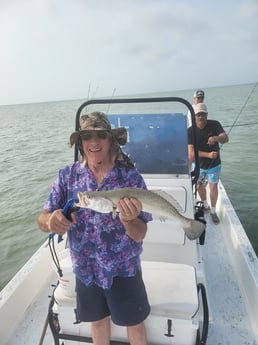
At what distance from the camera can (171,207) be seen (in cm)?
205

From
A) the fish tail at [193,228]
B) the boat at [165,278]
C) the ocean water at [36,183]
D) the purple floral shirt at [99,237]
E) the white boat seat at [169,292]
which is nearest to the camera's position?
the purple floral shirt at [99,237]

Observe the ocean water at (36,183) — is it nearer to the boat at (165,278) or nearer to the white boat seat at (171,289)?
the boat at (165,278)

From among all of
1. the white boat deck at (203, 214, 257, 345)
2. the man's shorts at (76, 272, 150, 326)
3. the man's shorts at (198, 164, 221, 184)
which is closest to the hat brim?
the man's shorts at (76, 272, 150, 326)

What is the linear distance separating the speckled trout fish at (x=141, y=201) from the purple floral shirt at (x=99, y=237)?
0.13m

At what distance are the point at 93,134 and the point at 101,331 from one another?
5.07ft

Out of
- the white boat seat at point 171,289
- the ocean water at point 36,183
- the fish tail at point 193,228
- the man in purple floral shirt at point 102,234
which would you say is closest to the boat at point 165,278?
the white boat seat at point 171,289

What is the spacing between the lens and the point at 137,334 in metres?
2.21

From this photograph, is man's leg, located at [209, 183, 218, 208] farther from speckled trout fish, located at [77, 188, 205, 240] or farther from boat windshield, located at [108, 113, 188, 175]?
speckled trout fish, located at [77, 188, 205, 240]

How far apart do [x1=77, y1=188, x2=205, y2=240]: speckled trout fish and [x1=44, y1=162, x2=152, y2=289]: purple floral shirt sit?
128 mm

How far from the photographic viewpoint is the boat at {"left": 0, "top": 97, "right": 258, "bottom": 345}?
2.36 metres

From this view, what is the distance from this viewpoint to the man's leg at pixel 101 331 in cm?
225

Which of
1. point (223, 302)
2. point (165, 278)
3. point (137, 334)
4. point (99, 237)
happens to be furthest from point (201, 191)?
point (99, 237)

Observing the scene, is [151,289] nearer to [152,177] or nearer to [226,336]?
[226,336]

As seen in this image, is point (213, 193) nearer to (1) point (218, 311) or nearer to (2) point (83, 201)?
(1) point (218, 311)
